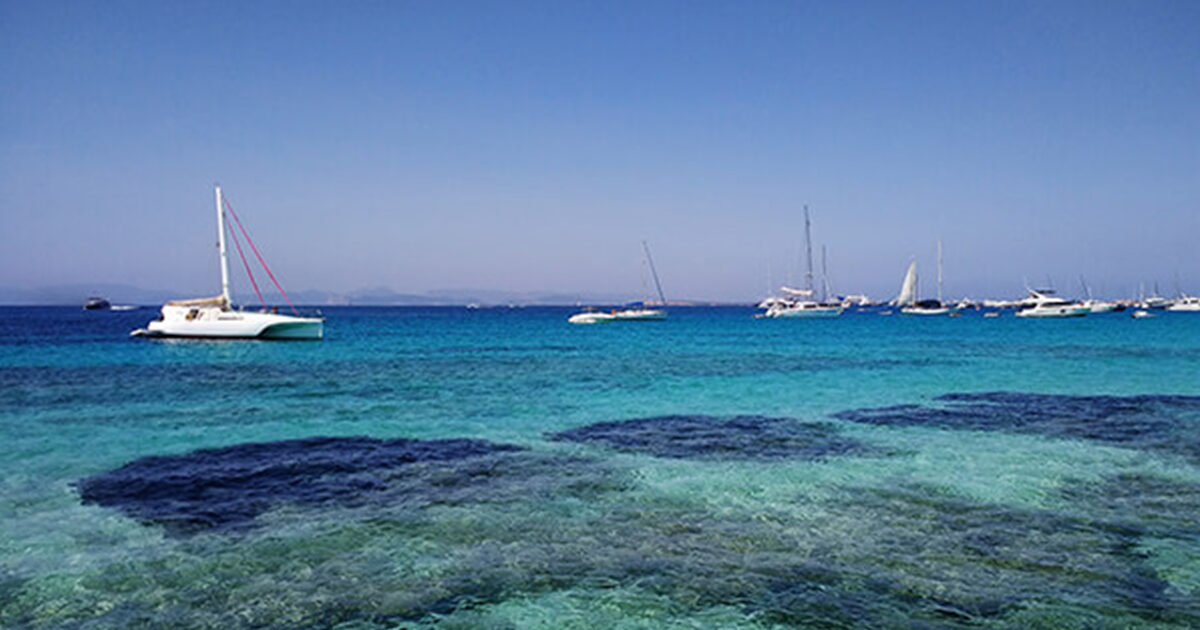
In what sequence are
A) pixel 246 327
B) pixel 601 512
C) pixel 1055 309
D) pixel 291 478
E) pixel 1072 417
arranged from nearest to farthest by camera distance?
pixel 601 512, pixel 291 478, pixel 1072 417, pixel 246 327, pixel 1055 309

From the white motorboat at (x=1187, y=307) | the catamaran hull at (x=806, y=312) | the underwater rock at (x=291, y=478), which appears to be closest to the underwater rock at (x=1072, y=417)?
the underwater rock at (x=291, y=478)

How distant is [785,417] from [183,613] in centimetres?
1397

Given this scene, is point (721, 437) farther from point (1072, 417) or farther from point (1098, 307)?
point (1098, 307)

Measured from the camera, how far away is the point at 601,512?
9062 mm

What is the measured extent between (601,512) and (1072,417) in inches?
537

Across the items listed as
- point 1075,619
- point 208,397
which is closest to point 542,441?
point 1075,619

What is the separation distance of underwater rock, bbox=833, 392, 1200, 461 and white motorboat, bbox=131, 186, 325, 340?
40372 millimetres

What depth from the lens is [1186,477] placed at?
34.8 ft

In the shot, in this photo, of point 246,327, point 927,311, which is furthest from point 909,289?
point 246,327

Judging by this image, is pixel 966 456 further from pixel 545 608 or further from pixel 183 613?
pixel 183 613

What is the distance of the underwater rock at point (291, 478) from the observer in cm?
948

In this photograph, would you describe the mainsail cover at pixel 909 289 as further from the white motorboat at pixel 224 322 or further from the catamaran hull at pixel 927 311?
the white motorboat at pixel 224 322

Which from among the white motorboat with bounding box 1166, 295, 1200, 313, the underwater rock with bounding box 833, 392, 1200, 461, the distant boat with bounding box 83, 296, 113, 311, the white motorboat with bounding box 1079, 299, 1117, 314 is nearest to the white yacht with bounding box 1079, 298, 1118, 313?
Answer: the white motorboat with bounding box 1079, 299, 1117, 314

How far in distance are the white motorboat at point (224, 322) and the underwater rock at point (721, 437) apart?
37.3m
